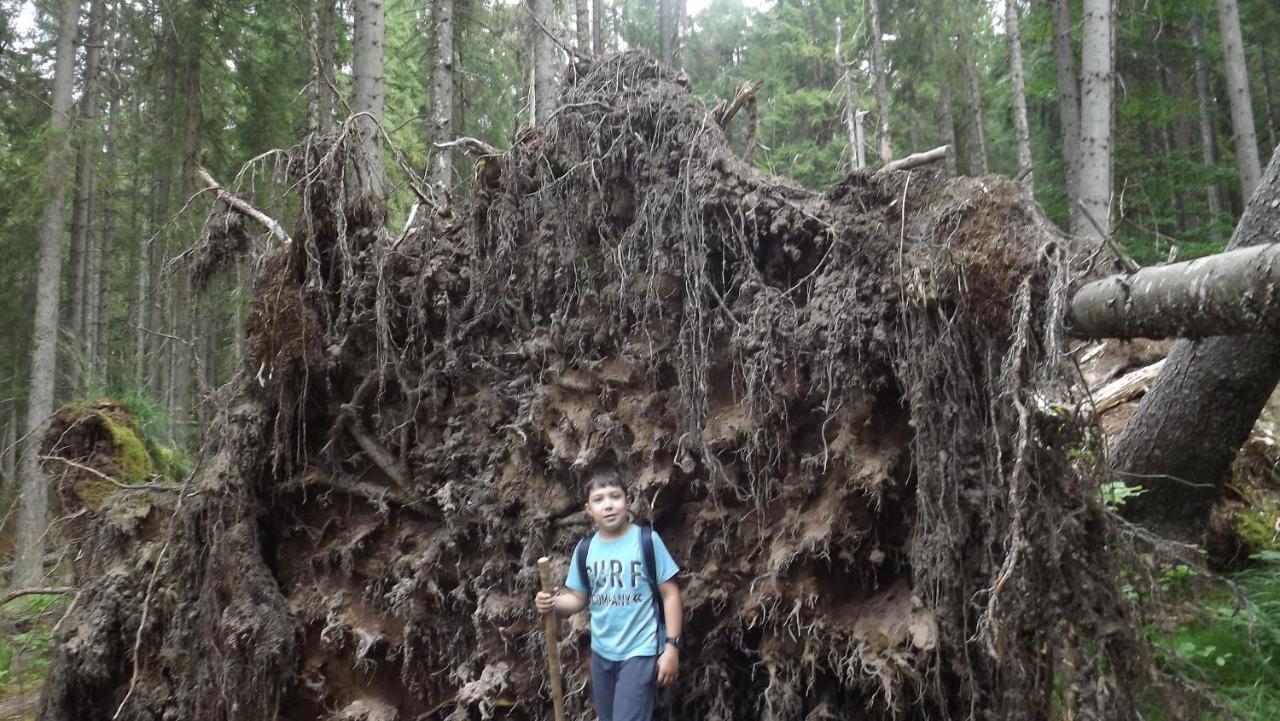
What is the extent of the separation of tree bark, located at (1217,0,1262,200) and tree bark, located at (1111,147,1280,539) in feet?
37.1

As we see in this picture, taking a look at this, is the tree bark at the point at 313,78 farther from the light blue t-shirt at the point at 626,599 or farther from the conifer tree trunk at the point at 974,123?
the conifer tree trunk at the point at 974,123

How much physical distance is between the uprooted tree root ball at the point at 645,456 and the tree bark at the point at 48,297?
18.4ft

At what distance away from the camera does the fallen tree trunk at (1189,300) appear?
8.85 feet

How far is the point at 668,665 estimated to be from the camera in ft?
11.9

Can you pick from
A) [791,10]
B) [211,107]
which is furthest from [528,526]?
[791,10]

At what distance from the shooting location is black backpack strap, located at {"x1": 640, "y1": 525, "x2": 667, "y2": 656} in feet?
12.4

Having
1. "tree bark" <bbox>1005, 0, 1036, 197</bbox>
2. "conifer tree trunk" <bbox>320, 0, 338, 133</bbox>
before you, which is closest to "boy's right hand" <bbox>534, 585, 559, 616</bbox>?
"conifer tree trunk" <bbox>320, 0, 338, 133</bbox>

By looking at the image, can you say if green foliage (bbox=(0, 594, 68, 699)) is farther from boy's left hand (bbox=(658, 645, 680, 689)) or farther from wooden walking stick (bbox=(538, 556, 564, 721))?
boy's left hand (bbox=(658, 645, 680, 689))

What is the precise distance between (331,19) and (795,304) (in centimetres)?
1232

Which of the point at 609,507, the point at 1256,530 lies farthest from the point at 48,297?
the point at 1256,530

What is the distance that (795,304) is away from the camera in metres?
4.15

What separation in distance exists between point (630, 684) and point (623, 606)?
0.35 meters

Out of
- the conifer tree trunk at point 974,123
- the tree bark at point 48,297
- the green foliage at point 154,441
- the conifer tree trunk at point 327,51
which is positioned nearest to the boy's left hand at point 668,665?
the green foliage at point 154,441

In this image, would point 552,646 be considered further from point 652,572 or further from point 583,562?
point 652,572
